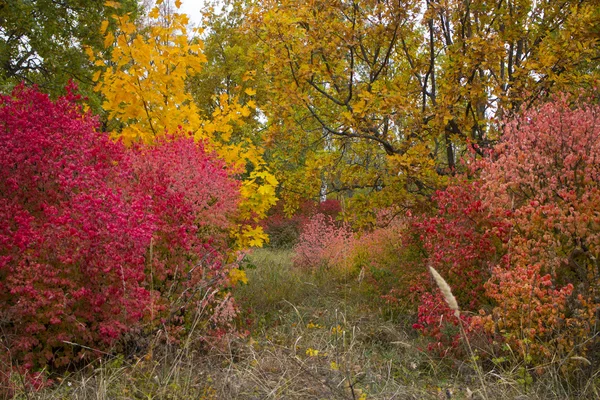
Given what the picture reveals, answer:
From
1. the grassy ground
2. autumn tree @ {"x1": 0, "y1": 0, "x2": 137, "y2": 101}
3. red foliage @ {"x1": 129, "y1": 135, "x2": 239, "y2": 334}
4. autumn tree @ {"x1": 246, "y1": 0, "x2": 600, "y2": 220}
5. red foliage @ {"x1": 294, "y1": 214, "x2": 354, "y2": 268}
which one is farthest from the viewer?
autumn tree @ {"x1": 0, "y1": 0, "x2": 137, "y2": 101}

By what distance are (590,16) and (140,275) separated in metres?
4.68

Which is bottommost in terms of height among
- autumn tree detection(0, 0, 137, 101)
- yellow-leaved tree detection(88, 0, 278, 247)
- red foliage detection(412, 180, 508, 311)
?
red foliage detection(412, 180, 508, 311)

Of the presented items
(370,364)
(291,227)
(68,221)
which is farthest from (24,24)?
(370,364)

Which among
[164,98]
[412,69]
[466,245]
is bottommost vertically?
[466,245]

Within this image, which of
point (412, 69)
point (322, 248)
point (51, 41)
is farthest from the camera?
point (51, 41)

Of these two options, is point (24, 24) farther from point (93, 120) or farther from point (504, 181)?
point (504, 181)

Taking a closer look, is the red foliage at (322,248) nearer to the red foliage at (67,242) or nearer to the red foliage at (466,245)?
the red foliage at (466,245)

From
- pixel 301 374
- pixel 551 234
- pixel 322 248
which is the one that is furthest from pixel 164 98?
pixel 322 248

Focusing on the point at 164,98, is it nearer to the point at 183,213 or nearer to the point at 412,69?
the point at 183,213

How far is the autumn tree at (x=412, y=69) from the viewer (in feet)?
17.9

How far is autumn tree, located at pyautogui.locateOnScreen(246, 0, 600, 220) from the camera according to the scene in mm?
5461

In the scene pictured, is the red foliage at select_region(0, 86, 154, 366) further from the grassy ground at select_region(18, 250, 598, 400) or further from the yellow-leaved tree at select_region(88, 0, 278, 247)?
the yellow-leaved tree at select_region(88, 0, 278, 247)

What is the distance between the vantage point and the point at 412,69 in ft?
21.1

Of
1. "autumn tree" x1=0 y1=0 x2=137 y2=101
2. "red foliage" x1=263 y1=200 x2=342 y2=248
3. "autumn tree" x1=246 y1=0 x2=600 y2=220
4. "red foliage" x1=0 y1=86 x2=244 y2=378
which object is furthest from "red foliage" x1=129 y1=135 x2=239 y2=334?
"red foliage" x1=263 y1=200 x2=342 y2=248
